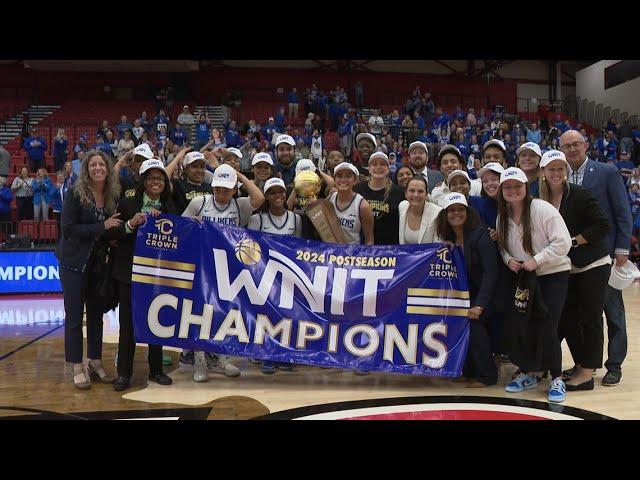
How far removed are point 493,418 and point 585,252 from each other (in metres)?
1.50

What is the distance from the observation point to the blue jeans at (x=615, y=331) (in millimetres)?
4750

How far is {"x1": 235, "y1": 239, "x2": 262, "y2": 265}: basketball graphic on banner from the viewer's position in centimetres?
479

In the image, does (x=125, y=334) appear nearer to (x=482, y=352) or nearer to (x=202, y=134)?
(x=482, y=352)

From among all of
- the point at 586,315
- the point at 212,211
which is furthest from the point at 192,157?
the point at 586,315

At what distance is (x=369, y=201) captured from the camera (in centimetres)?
505

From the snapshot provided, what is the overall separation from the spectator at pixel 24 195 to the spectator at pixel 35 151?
312cm

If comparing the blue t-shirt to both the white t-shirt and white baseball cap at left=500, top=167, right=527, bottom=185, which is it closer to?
the white t-shirt

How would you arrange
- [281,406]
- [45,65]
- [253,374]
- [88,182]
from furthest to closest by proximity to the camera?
1. [45,65]
2. [253,374]
3. [88,182]
4. [281,406]

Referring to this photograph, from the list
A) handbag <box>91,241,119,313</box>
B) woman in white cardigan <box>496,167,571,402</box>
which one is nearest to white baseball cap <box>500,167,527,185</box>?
woman in white cardigan <box>496,167,571,402</box>

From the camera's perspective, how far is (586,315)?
4457 millimetres

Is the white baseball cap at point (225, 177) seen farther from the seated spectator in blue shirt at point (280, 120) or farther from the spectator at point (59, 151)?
the seated spectator in blue shirt at point (280, 120)

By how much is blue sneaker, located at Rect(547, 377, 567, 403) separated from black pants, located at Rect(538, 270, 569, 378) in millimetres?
63
